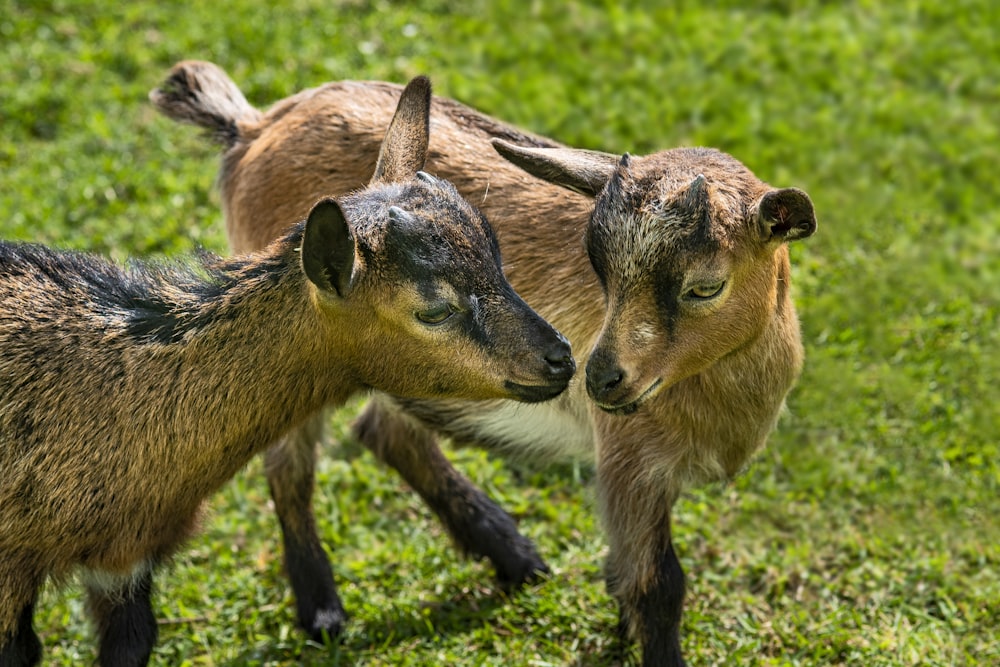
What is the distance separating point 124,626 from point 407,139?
8.79 feet

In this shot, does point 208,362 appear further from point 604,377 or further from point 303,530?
point 303,530

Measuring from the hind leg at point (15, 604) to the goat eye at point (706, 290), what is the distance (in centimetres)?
301

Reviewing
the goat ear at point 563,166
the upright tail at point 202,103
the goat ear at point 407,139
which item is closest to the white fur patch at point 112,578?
the goat ear at point 407,139

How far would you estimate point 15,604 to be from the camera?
5.22m

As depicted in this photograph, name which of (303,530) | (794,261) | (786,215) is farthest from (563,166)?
(794,261)

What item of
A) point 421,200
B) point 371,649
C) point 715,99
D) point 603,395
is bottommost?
point 371,649

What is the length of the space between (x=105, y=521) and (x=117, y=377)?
610mm

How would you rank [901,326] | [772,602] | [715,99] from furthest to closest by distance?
[715,99], [901,326], [772,602]

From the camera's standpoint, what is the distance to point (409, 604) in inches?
275

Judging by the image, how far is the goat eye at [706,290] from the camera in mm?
5242

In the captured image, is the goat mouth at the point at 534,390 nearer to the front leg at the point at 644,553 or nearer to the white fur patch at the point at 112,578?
the front leg at the point at 644,553

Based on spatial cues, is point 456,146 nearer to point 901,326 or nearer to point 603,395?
point 603,395

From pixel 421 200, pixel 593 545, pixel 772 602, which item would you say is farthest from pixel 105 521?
pixel 772 602

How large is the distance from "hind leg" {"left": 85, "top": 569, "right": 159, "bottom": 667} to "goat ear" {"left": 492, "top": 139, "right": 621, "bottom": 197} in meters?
2.61
